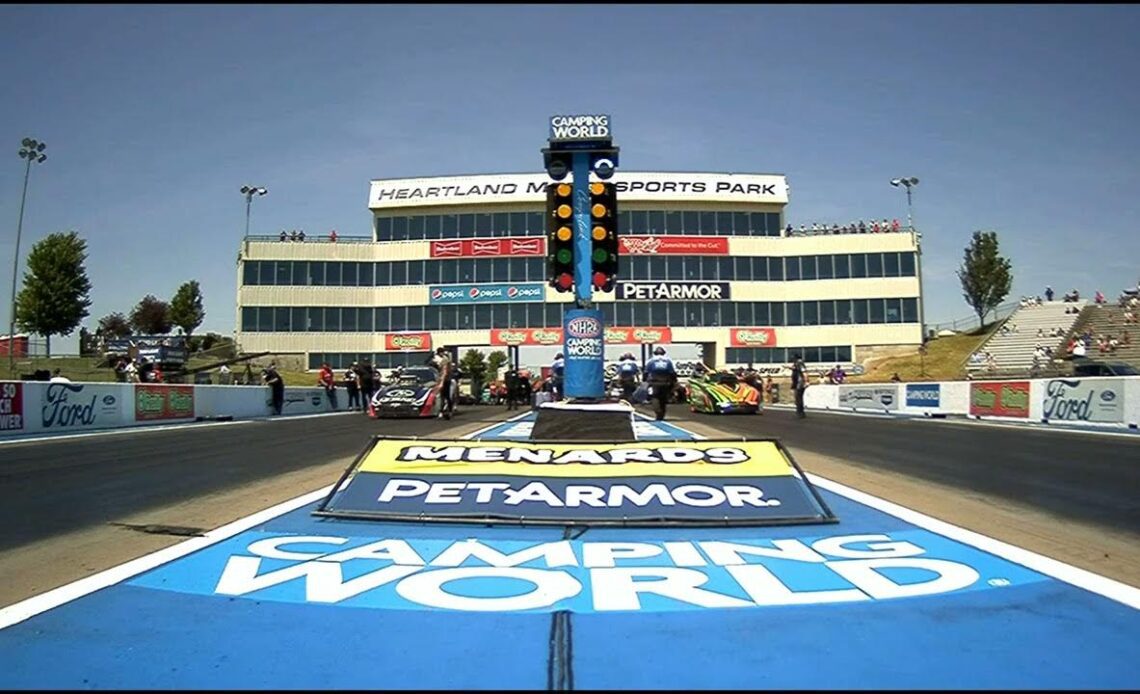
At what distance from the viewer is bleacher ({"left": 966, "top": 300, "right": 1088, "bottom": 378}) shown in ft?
146

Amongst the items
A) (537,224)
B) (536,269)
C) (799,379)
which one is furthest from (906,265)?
(799,379)

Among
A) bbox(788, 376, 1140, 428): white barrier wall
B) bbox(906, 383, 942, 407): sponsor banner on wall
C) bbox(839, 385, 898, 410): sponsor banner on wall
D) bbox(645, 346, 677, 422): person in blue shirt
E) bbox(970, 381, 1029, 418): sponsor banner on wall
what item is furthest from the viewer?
bbox(839, 385, 898, 410): sponsor banner on wall

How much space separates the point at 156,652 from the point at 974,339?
65282mm

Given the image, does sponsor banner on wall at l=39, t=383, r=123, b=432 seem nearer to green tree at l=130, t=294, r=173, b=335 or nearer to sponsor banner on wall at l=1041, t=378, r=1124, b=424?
sponsor banner on wall at l=1041, t=378, r=1124, b=424

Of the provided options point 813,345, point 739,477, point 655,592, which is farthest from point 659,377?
point 813,345

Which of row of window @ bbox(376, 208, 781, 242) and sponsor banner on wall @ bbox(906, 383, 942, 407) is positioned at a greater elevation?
row of window @ bbox(376, 208, 781, 242)

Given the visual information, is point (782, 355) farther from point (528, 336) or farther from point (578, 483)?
point (578, 483)

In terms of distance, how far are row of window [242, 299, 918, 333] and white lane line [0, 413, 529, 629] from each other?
50523 millimetres

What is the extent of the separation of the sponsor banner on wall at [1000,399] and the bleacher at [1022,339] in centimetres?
1987

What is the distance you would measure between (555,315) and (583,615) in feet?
174

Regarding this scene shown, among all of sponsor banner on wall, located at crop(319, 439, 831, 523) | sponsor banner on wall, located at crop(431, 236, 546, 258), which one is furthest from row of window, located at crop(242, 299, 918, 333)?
sponsor banner on wall, located at crop(319, 439, 831, 523)

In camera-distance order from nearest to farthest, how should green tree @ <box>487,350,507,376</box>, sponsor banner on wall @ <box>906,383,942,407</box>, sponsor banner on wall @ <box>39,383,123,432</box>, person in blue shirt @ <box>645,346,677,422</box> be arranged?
person in blue shirt @ <box>645,346,677,422</box> < sponsor banner on wall @ <box>39,383,123,432</box> < sponsor banner on wall @ <box>906,383,942,407</box> < green tree @ <box>487,350,507,376</box>

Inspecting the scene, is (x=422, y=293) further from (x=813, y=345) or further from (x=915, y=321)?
(x=915, y=321)

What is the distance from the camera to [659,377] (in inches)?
655
